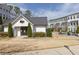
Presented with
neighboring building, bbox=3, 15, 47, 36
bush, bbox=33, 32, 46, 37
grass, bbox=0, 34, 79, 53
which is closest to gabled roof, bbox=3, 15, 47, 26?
neighboring building, bbox=3, 15, 47, 36

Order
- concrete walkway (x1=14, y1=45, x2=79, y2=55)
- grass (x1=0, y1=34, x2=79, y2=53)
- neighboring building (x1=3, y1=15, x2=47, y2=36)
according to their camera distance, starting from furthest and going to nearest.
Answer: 1. neighboring building (x1=3, y1=15, x2=47, y2=36)
2. grass (x1=0, y1=34, x2=79, y2=53)
3. concrete walkway (x1=14, y1=45, x2=79, y2=55)

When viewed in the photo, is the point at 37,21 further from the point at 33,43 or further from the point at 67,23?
the point at 67,23

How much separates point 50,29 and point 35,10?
2.31 ft

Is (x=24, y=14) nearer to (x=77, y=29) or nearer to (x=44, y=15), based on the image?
(x=44, y=15)

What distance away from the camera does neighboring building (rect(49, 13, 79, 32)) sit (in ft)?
20.5

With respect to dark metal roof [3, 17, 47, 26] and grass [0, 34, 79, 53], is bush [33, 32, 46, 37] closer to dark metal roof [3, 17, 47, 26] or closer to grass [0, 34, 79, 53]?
grass [0, 34, 79, 53]

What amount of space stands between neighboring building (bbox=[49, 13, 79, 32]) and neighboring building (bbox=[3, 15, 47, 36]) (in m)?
0.27

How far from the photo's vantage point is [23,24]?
6.39 m

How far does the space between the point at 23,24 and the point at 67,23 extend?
131 centimetres

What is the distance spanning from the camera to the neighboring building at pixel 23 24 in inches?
249

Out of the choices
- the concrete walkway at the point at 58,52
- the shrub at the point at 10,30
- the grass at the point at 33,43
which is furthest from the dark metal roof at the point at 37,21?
the concrete walkway at the point at 58,52

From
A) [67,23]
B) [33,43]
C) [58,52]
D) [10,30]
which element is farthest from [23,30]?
[67,23]

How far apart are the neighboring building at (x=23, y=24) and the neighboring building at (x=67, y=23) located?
27cm
